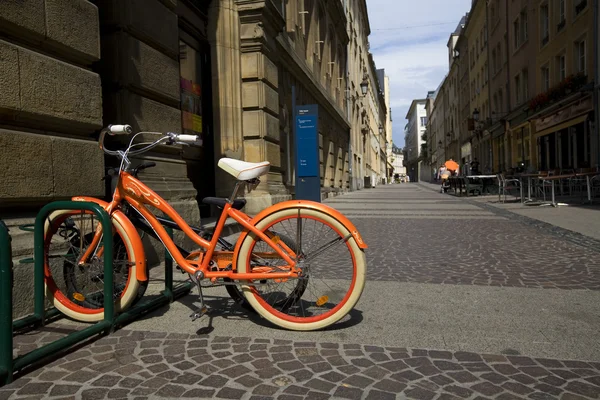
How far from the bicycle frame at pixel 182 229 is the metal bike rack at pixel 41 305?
20 centimetres

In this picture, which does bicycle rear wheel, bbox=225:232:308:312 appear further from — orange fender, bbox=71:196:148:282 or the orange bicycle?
orange fender, bbox=71:196:148:282

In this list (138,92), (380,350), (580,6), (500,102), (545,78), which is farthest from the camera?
(500,102)

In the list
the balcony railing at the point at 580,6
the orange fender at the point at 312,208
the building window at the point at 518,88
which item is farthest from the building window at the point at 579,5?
the orange fender at the point at 312,208

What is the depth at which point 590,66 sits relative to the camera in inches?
682

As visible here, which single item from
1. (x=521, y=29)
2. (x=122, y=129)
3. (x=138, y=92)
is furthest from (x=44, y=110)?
(x=521, y=29)

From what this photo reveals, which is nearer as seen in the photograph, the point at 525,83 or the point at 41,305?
the point at 41,305

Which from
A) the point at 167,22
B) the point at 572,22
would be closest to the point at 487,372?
the point at 167,22

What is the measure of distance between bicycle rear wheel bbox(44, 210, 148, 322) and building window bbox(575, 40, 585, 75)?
65.5 ft

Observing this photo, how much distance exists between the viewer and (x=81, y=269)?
11.0 ft

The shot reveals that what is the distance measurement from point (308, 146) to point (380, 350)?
880cm

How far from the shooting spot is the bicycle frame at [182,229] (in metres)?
3.11

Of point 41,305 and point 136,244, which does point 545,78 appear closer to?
point 136,244

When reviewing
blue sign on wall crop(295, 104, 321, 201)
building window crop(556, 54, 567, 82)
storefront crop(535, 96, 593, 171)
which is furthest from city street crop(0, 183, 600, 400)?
building window crop(556, 54, 567, 82)

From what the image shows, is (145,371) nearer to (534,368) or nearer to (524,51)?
(534,368)
